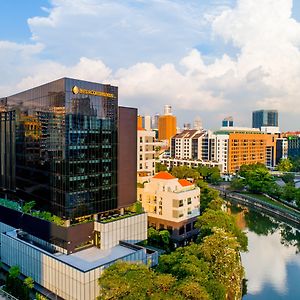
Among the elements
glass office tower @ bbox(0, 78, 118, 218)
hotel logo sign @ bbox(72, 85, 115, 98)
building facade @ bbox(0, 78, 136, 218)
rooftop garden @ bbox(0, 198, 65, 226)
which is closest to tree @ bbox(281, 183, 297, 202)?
building facade @ bbox(0, 78, 136, 218)

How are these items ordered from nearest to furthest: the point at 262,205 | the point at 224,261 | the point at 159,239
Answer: the point at 224,261
the point at 159,239
the point at 262,205

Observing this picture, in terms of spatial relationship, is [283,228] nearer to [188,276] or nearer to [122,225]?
[122,225]

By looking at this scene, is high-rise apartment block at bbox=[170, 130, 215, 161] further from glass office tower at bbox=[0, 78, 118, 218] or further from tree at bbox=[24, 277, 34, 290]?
tree at bbox=[24, 277, 34, 290]

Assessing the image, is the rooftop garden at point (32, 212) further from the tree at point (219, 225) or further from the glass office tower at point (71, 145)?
the tree at point (219, 225)

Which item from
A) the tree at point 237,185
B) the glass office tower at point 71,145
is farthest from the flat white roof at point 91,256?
the tree at point 237,185

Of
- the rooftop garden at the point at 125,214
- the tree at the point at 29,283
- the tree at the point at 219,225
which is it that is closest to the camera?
the tree at the point at 29,283

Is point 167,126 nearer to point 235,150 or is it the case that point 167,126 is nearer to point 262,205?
point 235,150

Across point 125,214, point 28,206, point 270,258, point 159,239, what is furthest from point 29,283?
point 270,258
